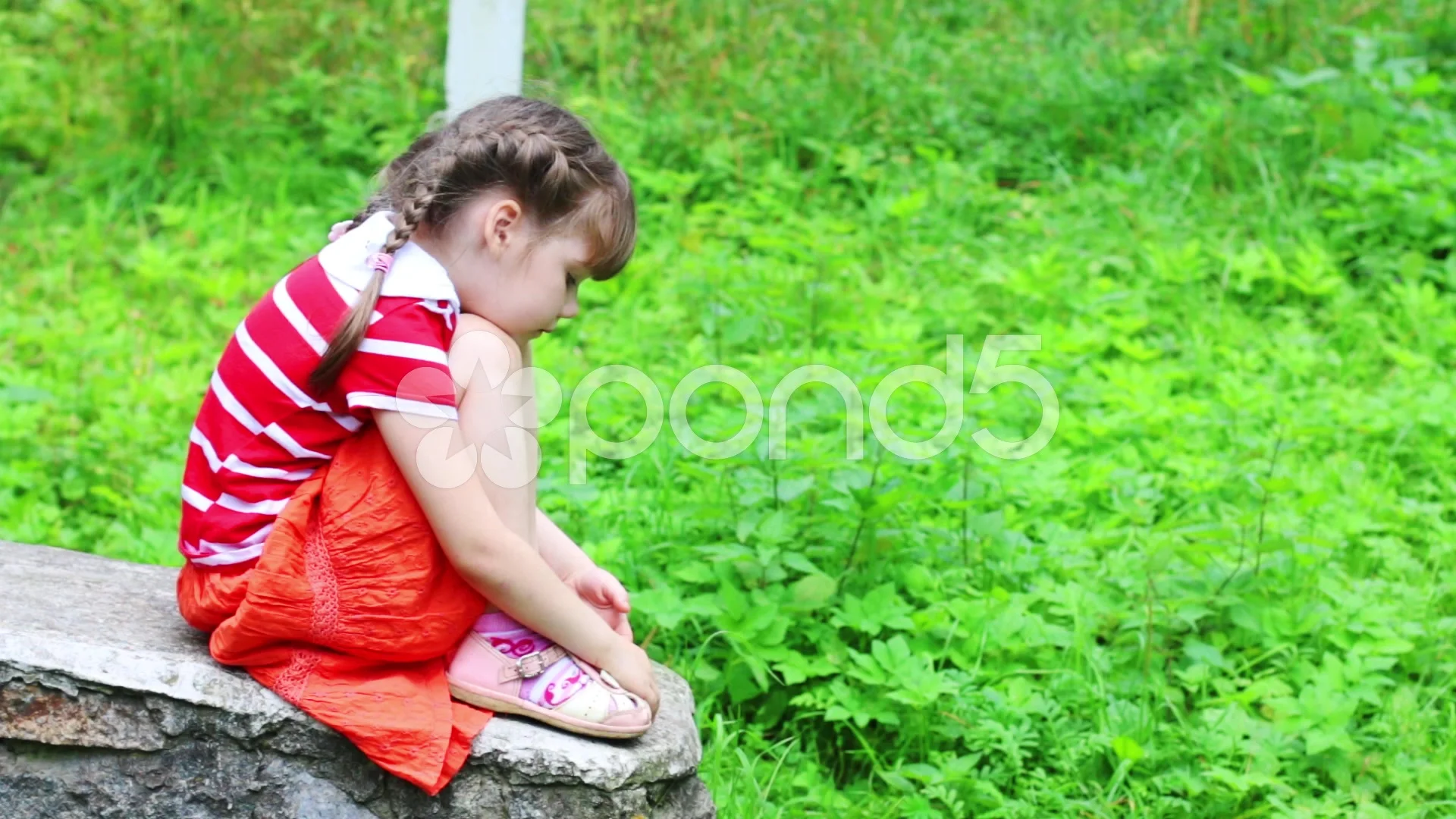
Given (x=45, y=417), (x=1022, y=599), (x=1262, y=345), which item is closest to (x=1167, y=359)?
(x=1262, y=345)

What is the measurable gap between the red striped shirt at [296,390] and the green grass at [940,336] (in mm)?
958

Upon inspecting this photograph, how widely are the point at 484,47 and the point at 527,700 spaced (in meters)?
1.96

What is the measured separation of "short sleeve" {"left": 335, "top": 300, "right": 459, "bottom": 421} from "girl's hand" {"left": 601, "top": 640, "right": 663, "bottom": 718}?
48 cm

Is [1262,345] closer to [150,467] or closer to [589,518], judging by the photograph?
[589,518]

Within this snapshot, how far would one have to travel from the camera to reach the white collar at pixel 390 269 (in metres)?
1.87

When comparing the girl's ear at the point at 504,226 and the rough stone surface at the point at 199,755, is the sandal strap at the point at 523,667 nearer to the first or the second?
the rough stone surface at the point at 199,755

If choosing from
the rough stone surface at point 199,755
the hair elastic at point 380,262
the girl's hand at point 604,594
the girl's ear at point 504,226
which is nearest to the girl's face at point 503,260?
the girl's ear at point 504,226

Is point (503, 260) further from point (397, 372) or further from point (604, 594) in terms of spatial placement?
point (604, 594)

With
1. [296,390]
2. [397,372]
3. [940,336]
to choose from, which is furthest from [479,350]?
[940,336]

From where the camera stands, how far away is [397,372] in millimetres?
1849

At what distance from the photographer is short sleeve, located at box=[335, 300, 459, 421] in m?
1.85

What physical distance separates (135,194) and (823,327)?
288 centimetres

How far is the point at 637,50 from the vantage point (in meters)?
5.62

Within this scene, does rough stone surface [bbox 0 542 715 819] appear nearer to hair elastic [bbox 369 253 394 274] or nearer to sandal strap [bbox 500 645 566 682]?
sandal strap [bbox 500 645 566 682]
